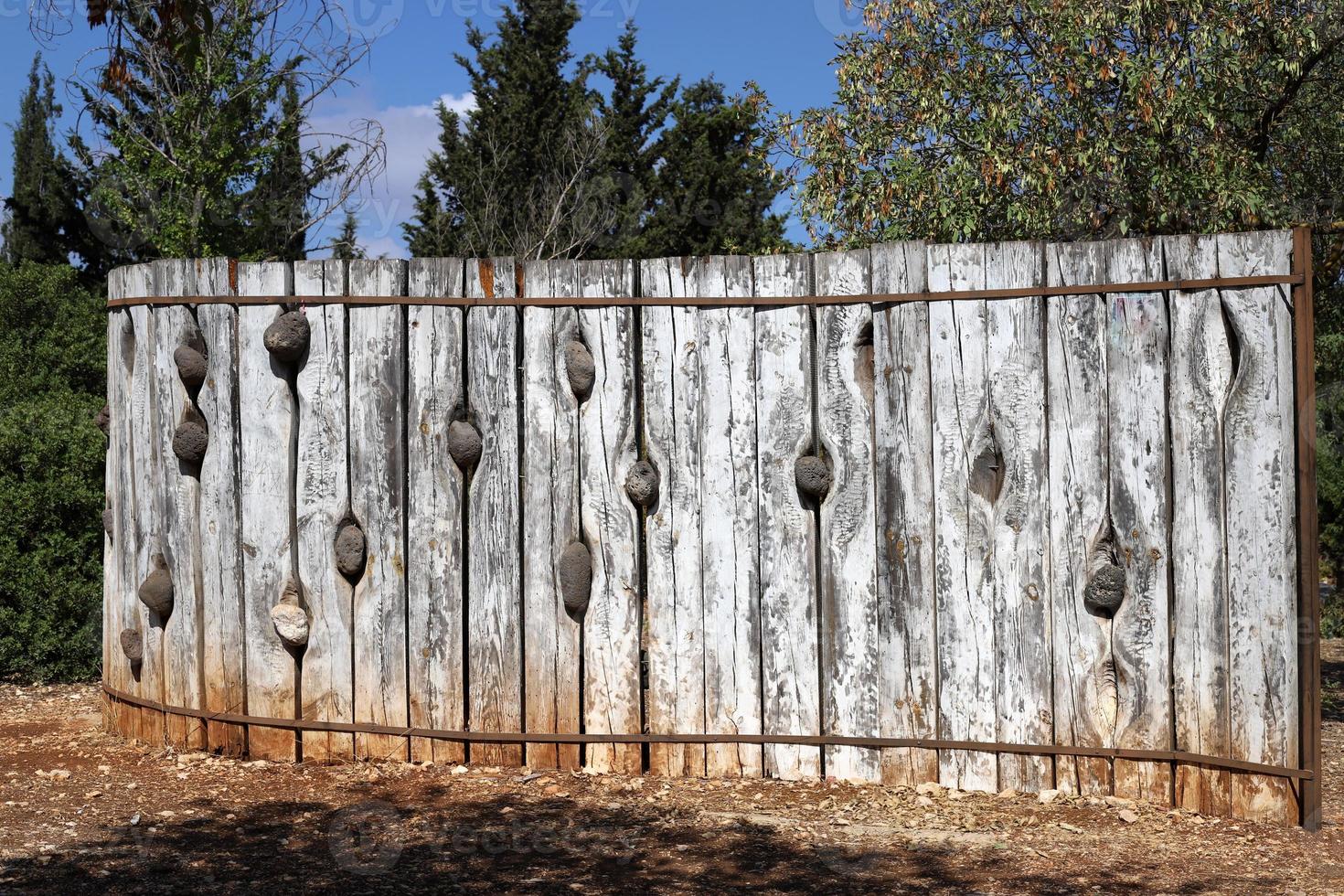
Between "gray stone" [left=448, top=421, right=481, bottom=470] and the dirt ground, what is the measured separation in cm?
123

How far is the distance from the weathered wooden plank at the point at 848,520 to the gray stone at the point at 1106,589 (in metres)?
0.79

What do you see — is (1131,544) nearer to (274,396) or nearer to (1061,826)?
(1061,826)

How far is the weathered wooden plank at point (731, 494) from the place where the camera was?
4.91 metres

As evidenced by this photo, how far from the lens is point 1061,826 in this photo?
177 inches

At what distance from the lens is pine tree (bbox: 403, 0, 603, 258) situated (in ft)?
73.1

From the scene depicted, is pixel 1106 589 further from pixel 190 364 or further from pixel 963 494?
pixel 190 364

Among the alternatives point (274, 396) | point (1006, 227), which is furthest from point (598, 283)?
point (1006, 227)

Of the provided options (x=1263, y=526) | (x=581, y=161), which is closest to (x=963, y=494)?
(x=1263, y=526)

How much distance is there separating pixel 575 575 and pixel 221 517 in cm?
152

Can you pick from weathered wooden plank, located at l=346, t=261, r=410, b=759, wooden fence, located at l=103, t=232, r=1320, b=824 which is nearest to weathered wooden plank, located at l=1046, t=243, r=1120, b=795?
wooden fence, located at l=103, t=232, r=1320, b=824

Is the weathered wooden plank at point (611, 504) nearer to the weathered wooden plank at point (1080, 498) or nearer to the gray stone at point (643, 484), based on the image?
the gray stone at point (643, 484)

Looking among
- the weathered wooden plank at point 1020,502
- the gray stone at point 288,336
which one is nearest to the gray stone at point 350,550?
the gray stone at point 288,336

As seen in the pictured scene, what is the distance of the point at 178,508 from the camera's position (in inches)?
209

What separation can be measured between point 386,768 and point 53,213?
1902cm
